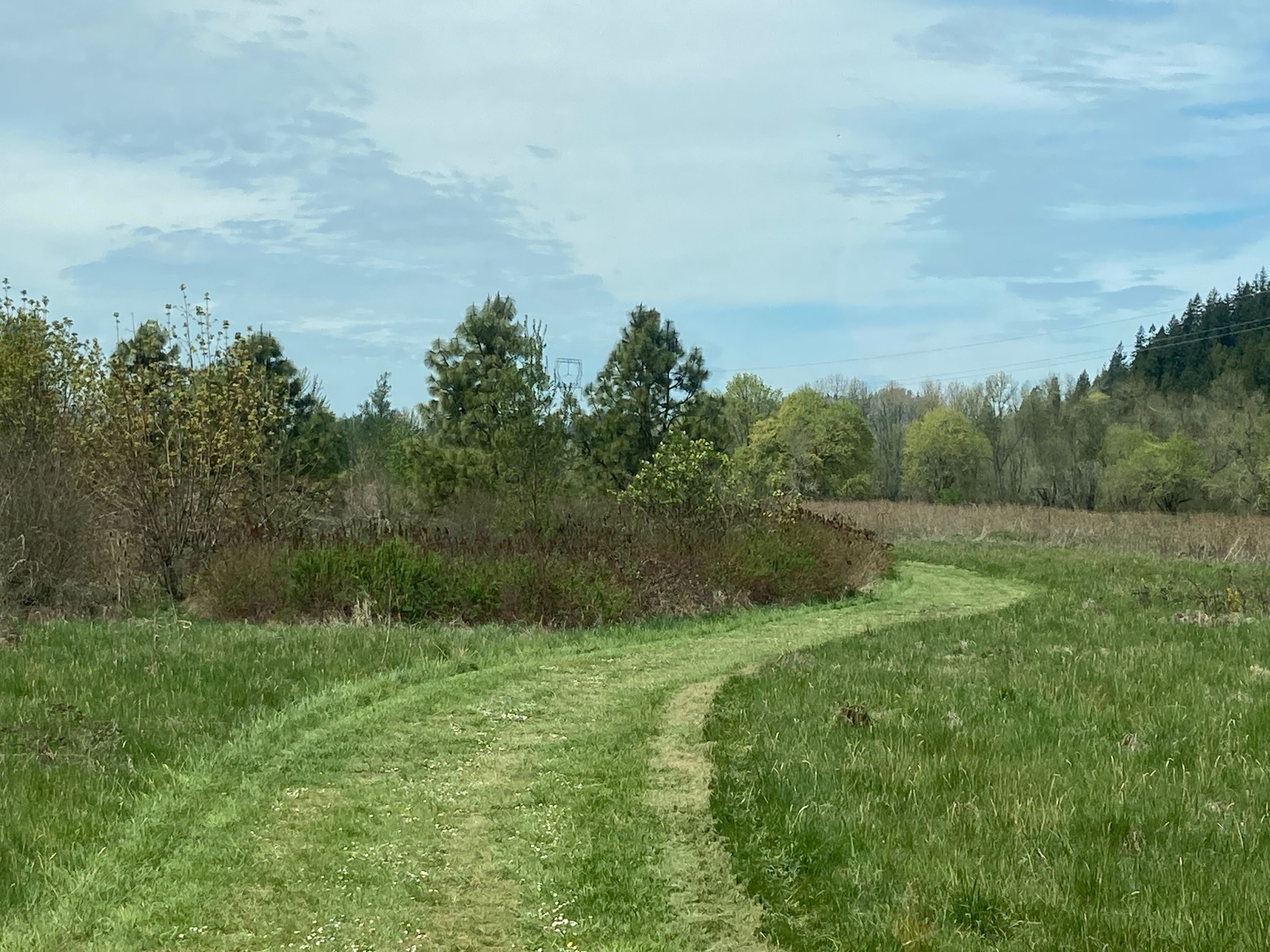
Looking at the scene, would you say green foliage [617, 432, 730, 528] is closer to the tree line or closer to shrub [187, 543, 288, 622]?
the tree line

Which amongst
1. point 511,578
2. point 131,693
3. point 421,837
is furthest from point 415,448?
point 421,837

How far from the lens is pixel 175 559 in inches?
710

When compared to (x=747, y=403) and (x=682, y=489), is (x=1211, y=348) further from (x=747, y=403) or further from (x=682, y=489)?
(x=682, y=489)

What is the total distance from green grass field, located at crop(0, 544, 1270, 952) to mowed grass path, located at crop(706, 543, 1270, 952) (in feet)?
0.08

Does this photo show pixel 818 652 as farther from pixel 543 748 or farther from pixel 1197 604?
pixel 1197 604

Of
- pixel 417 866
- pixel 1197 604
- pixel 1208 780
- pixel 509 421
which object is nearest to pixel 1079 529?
pixel 1197 604

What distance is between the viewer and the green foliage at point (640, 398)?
109ft

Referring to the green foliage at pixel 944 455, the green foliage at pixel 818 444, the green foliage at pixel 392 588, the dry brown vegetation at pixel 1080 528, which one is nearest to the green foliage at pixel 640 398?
the dry brown vegetation at pixel 1080 528

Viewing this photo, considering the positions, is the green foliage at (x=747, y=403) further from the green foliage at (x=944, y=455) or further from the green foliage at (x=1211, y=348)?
the green foliage at (x=1211, y=348)

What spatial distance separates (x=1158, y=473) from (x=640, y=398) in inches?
1723

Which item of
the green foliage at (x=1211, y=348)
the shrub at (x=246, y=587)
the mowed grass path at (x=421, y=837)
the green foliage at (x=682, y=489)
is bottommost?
the mowed grass path at (x=421, y=837)

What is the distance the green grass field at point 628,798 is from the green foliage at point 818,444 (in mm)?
52302

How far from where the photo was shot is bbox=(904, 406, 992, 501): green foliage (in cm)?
8131

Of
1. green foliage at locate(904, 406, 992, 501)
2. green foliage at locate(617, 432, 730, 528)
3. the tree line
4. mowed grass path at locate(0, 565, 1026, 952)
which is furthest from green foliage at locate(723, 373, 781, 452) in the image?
mowed grass path at locate(0, 565, 1026, 952)
